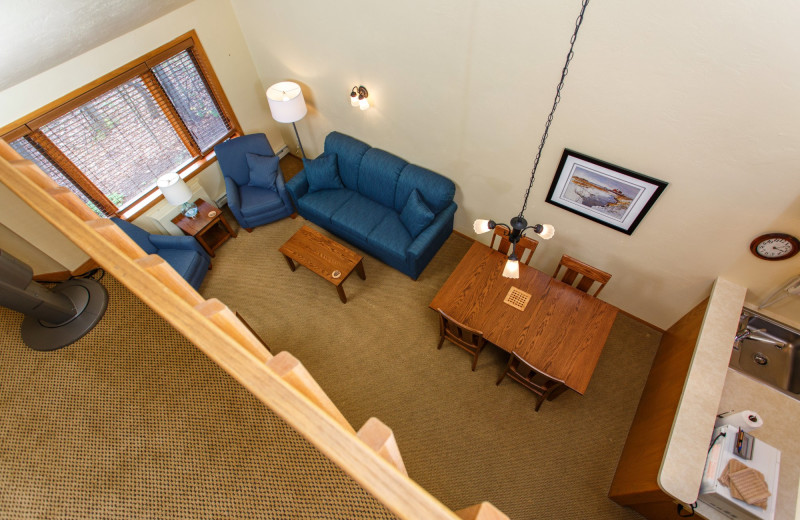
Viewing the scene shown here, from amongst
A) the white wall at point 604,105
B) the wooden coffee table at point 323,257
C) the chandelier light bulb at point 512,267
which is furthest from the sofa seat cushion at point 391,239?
the chandelier light bulb at point 512,267

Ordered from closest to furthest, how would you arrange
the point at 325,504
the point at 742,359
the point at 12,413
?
the point at 325,504, the point at 12,413, the point at 742,359

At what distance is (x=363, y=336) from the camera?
358 cm

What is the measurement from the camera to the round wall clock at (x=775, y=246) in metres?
2.29

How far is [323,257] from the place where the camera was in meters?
3.74

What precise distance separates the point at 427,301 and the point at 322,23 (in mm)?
2891

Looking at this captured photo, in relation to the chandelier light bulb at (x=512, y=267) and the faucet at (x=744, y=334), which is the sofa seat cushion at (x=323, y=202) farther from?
the faucet at (x=744, y=334)

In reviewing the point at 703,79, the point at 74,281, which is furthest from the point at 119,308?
the point at 703,79

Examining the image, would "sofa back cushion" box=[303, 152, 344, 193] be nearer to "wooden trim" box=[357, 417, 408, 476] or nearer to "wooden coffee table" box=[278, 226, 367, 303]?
"wooden coffee table" box=[278, 226, 367, 303]

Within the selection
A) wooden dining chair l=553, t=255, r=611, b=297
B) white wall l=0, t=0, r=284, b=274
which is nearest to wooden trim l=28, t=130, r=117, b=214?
white wall l=0, t=0, r=284, b=274

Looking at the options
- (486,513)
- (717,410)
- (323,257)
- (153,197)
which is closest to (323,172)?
(323,257)

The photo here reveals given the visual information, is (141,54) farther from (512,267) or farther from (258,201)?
(512,267)

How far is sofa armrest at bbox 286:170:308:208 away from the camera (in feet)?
13.7

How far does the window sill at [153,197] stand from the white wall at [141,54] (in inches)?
4.4

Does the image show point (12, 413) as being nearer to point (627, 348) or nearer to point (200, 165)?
point (200, 165)
